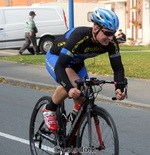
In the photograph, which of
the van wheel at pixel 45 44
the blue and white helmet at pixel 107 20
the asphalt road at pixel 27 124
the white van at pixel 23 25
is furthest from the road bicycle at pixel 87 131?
the van wheel at pixel 45 44

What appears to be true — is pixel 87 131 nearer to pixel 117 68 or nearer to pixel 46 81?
pixel 117 68

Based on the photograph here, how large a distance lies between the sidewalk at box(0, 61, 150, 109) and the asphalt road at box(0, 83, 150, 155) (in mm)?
448

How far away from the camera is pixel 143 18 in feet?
115

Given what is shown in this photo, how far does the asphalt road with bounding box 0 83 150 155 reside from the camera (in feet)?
23.9

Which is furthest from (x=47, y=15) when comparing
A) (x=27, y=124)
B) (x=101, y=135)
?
(x=101, y=135)

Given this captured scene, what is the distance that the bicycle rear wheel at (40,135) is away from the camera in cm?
615

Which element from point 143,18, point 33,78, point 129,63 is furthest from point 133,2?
point 33,78

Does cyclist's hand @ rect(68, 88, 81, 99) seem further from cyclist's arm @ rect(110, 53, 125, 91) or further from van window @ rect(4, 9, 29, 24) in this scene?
van window @ rect(4, 9, 29, 24)

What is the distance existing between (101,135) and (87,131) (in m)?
0.17

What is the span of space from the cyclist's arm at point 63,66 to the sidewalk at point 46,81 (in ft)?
18.0

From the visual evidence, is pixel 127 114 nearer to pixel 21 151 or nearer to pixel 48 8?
pixel 21 151

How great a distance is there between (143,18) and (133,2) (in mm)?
1576

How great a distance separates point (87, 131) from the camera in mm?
5266

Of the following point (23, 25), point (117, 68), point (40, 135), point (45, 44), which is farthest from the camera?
point (45, 44)
